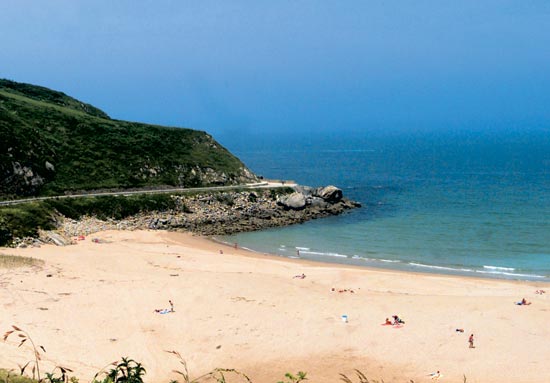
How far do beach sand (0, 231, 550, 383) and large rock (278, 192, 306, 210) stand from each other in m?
29.9

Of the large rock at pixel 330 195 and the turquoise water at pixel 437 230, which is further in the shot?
the large rock at pixel 330 195

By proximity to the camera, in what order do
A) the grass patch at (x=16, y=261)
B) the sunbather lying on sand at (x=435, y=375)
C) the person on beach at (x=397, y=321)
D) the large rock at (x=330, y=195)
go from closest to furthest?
the sunbather lying on sand at (x=435, y=375) < the person on beach at (x=397, y=321) < the grass patch at (x=16, y=261) < the large rock at (x=330, y=195)

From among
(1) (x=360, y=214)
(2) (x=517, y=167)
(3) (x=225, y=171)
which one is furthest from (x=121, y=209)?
(2) (x=517, y=167)

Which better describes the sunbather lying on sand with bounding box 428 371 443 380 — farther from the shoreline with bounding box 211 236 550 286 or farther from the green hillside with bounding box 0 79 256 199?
the green hillside with bounding box 0 79 256 199

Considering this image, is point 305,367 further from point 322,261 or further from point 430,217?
point 430,217

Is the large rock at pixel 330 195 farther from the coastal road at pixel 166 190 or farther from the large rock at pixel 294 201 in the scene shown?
the coastal road at pixel 166 190

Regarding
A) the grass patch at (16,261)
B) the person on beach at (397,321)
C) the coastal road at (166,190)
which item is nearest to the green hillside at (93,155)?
the coastal road at (166,190)

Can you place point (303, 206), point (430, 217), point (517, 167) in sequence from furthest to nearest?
point (517, 167) < point (303, 206) < point (430, 217)

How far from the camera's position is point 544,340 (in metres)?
27.7

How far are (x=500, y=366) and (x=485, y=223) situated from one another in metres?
43.0

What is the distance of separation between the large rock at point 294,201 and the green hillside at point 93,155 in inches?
480

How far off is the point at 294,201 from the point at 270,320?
45.0 meters

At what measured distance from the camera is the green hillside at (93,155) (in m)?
64.8

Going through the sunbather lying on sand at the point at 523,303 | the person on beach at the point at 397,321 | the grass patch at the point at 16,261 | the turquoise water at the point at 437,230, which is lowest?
the person on beach at the point at 397,321
